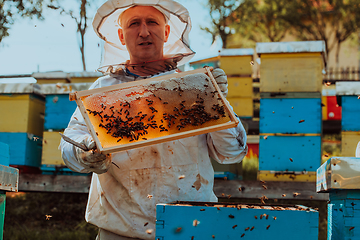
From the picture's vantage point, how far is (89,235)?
4.65 m

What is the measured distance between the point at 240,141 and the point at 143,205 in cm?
66

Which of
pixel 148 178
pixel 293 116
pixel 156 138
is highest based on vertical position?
pixel 293 116

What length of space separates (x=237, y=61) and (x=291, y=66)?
1.47 m

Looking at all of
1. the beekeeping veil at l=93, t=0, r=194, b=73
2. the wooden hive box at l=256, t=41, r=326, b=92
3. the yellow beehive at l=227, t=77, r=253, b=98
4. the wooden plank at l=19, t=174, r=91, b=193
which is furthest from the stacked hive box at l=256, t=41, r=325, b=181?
the beekeeping veil at l=93, t=0, r=194, b=73

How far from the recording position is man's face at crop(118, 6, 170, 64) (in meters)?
2.30

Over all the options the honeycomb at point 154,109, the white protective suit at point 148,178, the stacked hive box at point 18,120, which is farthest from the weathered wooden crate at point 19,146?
the honeycomb at point 154,109

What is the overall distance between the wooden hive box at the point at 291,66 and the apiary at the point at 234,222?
3.66m

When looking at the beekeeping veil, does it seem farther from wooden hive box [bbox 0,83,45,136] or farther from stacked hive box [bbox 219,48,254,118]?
stacked hive box [bbox 219,48,254,118]

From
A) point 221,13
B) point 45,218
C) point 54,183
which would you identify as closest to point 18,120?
point 54,183

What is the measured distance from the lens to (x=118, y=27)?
8.77 feet

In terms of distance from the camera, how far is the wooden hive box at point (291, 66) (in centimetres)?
488

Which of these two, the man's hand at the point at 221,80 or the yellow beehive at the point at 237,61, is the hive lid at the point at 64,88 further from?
the man's hand at the point at 221,80

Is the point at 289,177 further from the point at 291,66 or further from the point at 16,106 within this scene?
the point at 16,106

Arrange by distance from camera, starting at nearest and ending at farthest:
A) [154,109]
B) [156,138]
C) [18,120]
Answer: [156,138] → [154,109] → [18,120]
